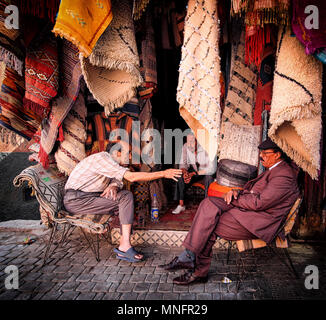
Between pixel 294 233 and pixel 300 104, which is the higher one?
pixel 300 104

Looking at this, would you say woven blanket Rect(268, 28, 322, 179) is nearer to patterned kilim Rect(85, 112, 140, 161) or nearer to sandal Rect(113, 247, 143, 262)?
sandal Rect(113, 247, 143, 262)

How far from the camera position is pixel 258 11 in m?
1.99

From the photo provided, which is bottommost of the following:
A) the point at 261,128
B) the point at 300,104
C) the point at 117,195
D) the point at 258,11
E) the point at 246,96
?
the point at 117,195

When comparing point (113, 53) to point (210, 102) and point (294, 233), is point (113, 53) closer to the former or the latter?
point (210, 102)

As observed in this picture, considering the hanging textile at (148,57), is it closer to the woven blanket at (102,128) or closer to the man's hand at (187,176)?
the woven blanket at (102,128)

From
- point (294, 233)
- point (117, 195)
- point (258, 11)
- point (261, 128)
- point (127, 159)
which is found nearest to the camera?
point (258, 11)

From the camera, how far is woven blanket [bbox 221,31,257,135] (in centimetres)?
312

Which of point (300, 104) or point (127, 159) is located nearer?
point (300, 104)

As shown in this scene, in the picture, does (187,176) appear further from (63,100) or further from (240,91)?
(63,100)

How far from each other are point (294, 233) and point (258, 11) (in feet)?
10.5

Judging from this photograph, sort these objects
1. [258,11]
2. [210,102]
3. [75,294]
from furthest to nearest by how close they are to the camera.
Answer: [75,294]
[258,11]
[210,102]

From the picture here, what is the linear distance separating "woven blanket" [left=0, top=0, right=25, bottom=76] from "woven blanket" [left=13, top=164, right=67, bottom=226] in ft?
4.39

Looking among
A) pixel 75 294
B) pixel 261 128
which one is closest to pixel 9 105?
pixel 75 294

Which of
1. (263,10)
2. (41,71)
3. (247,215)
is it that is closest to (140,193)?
(247,215)
